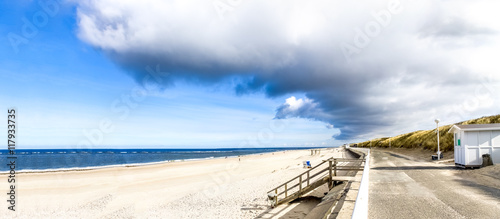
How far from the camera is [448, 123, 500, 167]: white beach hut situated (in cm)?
1947

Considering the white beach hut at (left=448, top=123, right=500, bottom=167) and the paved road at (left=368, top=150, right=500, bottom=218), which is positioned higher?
the white beach hut at (left=448, top=123, right=500, bottom=167)

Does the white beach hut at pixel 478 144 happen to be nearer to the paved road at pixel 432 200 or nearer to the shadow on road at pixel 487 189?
the shadow on road at pixel 487 189

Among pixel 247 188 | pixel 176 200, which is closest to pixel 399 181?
pixel 247 188

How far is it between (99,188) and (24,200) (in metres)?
5.82

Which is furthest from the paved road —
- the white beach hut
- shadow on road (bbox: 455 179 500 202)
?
the white beach hut

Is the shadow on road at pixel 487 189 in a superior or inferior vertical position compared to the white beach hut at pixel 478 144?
inferior

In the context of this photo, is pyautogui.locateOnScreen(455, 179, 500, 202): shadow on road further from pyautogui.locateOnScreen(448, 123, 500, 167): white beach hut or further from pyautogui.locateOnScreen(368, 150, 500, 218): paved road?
pyautogui.locateOnScreen(448, 123, 500, 167): white beach hut

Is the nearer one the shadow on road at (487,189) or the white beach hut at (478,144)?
the shadow on road at (487,189)

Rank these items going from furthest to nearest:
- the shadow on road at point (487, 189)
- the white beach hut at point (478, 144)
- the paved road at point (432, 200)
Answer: the white beach hut at point (478, 144) → the shadow on road at point (487, 189) → the paved road at point (432, 200)

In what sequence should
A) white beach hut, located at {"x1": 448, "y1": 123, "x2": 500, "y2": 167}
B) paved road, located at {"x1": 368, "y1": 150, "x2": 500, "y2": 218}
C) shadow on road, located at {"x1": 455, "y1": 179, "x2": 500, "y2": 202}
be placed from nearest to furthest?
paved road, located at {"x1": 368, "y1": 150, "x2": 500, "y2": 218} < shadow on road, located at {"x1": 455, "y1": 179, "x2": 500, "y2": 202} < white beach hut, located at {"x1": 448, "y1": 123, "x2": 500, "y2": 167}

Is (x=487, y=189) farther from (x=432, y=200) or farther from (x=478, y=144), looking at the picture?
(x=478, y=144)

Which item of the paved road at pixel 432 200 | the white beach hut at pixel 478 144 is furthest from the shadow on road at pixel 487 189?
the white beach hut at pixel 478 144

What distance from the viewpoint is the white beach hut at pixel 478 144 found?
766 inches

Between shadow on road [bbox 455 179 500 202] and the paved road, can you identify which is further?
shadow on road [bbox 455 179 500 202]
